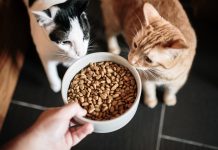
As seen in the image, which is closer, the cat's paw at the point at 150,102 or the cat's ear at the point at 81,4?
the cat's ear at the point at 81,4

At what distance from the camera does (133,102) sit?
1.01 m

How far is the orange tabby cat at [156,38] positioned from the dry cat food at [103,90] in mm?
78

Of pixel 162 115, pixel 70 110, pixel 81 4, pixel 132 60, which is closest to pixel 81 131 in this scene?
pixel 70 110

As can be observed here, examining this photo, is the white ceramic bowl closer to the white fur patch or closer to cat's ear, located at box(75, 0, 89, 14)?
the white fur patch

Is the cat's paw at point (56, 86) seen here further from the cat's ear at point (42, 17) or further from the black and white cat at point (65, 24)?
the cat's ear at point (42, 17)

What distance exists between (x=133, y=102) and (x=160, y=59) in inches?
6.3

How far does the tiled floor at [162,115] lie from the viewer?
52.2 inches

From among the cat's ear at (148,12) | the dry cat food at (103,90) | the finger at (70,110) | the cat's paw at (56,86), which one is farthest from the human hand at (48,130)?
the cat's paw at (56,86)

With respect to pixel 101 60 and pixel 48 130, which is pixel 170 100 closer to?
pixel 101 60

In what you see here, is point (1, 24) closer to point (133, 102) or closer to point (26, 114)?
point (26, 114)

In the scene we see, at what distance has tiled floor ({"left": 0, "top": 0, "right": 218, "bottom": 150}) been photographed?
1.33m

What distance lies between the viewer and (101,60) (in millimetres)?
1119

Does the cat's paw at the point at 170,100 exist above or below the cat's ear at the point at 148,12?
below

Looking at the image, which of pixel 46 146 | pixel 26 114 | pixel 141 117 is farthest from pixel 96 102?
pixel 26 114
